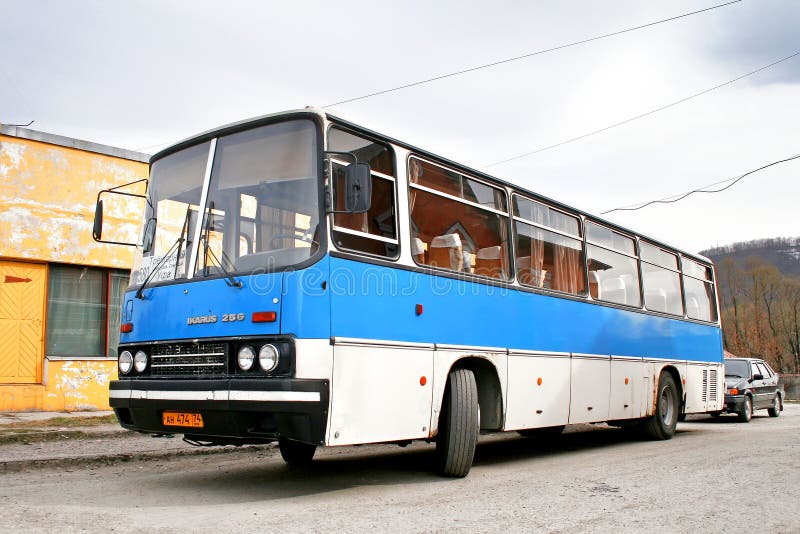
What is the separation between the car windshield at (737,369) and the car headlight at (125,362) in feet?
58.4

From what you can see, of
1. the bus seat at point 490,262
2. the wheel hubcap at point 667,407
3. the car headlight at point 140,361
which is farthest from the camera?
the wheel hubcap at point 667,407

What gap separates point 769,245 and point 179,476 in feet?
432

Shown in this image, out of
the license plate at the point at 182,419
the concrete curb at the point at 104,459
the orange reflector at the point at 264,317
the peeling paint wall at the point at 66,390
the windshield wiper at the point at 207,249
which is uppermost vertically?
the windshield wiper at the point at 207,249

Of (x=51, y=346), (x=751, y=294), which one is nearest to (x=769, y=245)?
(x=751, y=294)

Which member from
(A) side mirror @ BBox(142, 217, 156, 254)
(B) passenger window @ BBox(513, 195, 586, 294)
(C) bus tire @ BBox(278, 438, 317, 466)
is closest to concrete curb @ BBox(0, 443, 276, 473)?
(C) bus tire @ BBox(278, 438, 317, 466)

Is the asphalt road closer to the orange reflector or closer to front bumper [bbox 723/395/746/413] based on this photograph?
the orange reflector

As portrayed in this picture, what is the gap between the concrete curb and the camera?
8867 mm

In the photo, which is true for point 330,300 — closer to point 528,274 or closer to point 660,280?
point 528,274

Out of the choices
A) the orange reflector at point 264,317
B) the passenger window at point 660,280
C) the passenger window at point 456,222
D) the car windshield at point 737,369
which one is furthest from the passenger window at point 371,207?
the car windshield at point 737,369

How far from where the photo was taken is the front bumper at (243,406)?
20.2ft

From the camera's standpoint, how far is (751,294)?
87.8 metres

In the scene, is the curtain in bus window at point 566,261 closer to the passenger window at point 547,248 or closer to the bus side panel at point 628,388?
the passenger window at point 547,248

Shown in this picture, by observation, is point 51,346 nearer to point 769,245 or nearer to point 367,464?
point 367,464

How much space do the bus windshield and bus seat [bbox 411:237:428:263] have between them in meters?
1.32
